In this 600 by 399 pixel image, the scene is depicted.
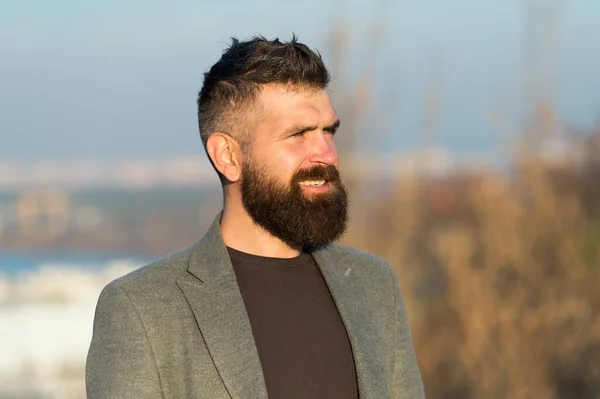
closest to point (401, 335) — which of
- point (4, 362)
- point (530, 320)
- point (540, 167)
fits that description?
point (530, 320)

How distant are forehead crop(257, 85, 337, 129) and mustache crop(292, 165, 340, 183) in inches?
4.4

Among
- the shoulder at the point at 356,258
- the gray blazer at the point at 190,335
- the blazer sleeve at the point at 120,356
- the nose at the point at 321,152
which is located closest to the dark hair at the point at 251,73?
the nose at the point at 321,152

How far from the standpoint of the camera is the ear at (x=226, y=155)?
3051mm

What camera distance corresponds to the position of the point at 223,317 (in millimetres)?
2855

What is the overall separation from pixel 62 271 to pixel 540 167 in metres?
6.62

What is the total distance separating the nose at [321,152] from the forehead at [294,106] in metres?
0.04

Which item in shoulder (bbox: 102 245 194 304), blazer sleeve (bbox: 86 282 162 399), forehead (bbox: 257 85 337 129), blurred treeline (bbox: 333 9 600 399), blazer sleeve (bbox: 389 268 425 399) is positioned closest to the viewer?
blazer sleeve (bbox: 86 282 162 399)

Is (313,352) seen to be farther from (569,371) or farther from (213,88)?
(569,371)

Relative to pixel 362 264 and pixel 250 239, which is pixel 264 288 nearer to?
pixel 250 239

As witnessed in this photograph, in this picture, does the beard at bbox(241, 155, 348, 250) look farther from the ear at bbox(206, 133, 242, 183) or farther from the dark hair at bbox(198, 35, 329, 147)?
the dark hair at bbox(198, 35, 329, 147)

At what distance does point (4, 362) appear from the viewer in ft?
31.3

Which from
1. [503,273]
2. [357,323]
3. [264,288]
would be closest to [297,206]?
[264,288]

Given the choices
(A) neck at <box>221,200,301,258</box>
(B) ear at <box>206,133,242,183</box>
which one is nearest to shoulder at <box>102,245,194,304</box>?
(A) neck at <box>221,200,301,258</box>

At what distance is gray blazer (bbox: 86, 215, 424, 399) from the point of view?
2.77 m
